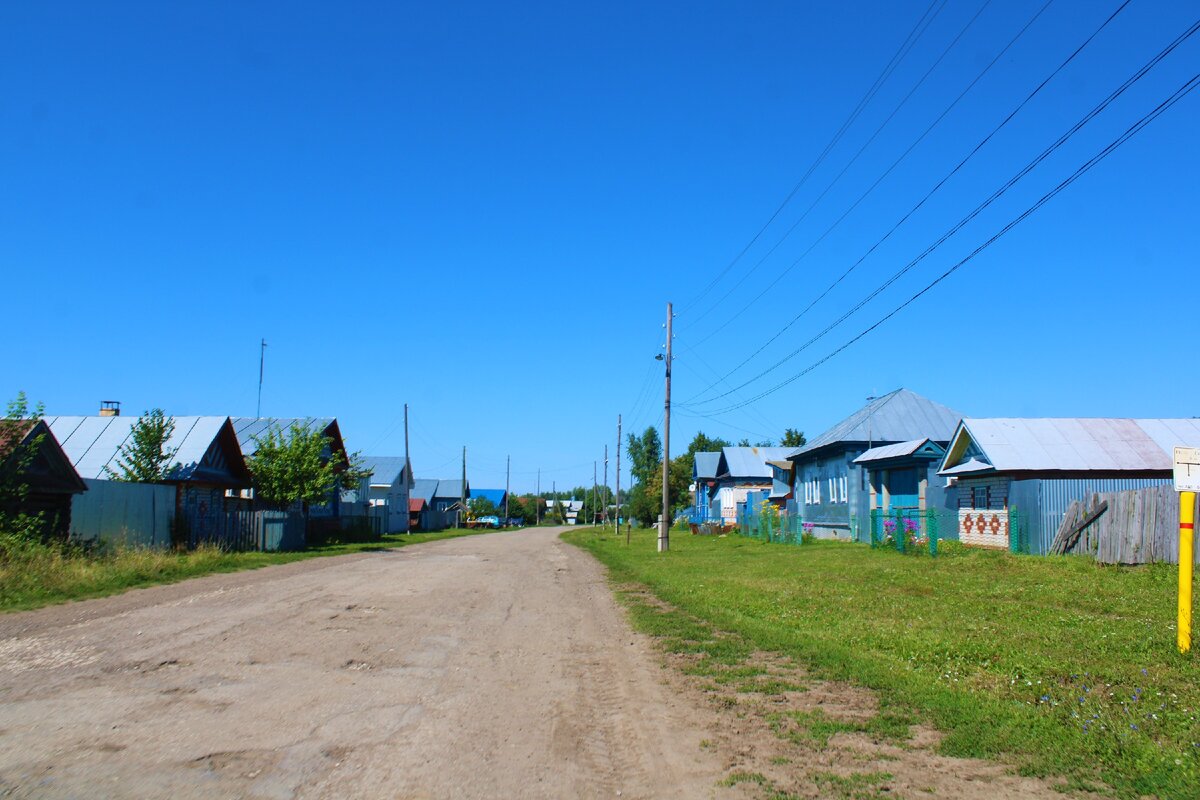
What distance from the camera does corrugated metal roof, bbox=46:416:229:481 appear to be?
1179 inches

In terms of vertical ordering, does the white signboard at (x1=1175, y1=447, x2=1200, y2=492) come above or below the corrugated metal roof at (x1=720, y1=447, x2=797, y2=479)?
above

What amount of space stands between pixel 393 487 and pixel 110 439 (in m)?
39.0

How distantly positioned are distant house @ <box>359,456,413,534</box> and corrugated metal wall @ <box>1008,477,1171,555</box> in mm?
45493

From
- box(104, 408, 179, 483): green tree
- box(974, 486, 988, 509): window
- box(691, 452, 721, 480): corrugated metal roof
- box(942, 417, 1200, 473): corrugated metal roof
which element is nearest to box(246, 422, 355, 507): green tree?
box(104, 408, 179, 483): green tree

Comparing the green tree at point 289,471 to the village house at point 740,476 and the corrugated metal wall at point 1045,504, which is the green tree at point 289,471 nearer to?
the corrugated metal wall at point 1045,504

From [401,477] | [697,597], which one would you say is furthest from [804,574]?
[401,477]

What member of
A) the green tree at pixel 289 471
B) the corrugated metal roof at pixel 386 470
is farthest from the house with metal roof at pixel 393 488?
the green tree at pixel 289 471

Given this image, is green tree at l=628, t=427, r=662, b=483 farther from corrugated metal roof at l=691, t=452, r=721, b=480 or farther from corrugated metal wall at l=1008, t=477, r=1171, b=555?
corrugated metal wall at l=1008, t=477, r=1171, b=555

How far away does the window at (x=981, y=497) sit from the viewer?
88.2 ft

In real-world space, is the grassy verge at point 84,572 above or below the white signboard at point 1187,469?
below

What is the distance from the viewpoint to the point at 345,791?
5.20 metres

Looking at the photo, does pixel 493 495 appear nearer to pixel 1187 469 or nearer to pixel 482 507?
pixel 482 507

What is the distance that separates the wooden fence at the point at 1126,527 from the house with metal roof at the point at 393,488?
47507 millimetres

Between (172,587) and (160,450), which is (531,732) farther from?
(160,450)
